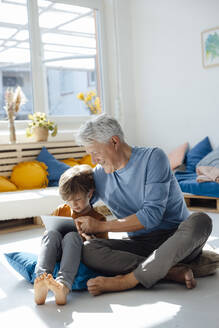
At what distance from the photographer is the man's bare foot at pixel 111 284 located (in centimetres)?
195

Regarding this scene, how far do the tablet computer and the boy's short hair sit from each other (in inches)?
4.7

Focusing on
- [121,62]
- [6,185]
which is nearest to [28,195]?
[6,185]

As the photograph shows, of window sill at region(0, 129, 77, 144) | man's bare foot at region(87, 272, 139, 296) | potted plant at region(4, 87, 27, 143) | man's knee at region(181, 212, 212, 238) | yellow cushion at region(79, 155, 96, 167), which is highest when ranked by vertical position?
potted plant at region(4, 87, 27, 143)

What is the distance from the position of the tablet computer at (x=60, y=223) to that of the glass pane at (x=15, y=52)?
326cm

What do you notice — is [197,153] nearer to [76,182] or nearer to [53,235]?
[76,182]

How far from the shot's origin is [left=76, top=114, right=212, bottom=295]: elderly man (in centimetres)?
192

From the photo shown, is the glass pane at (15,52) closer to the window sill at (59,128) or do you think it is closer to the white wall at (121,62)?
the window sill at (59,128)

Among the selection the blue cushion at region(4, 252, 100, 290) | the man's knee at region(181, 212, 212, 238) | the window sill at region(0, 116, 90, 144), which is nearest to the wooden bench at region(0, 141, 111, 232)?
the window sill at region(0, 116, 90, 144)

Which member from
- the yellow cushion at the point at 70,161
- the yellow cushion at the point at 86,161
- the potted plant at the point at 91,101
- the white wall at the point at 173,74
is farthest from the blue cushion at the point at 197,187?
the potted plant at the point at 91,101

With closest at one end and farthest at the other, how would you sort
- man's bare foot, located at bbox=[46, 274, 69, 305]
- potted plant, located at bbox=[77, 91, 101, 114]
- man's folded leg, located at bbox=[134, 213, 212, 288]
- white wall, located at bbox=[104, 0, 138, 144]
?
man's bare foot, located at bbox=[46, 274, 69, 305]
man's folded leg, located at bbox=[134, 213, 212, 288]
potted plant, located at bbox=[77, 91, 101, 114]
white wall, located at bbox=[104, 0, 138, 144]

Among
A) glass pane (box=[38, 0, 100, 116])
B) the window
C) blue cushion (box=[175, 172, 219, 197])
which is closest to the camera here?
blue cushion (box=[175, 172, 219, 197])

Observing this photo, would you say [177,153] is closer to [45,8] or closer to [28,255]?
[45,8]

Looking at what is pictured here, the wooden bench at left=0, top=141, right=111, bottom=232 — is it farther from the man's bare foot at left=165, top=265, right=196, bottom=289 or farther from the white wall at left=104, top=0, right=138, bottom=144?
the man's bare foot at left=165, top=265, right=196, bottom=289

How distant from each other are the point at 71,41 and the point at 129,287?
15.0 ft
